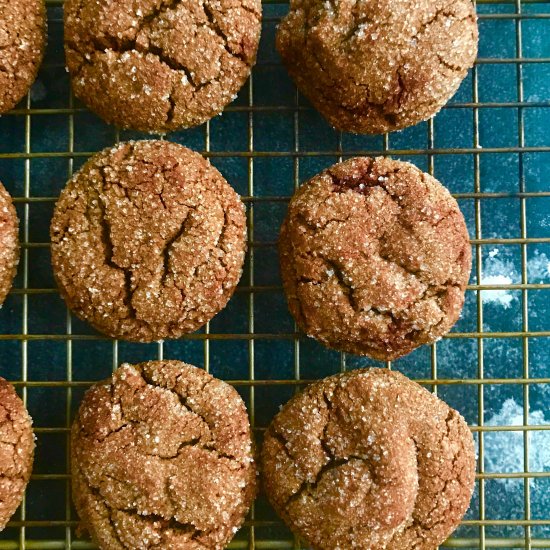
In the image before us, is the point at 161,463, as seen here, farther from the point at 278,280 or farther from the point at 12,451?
the point at 278,280

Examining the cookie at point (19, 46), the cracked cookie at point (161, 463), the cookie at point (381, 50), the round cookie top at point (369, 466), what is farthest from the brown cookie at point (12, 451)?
the cookie at point (381, 50)

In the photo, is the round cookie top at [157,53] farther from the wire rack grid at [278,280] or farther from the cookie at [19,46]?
the wire rack grid at [278,280]

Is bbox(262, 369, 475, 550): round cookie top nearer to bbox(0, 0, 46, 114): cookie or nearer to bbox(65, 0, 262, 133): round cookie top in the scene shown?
bbox(65, 0, 262, 133): round cookie top

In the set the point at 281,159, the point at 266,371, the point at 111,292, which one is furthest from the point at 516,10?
the point at 111,292

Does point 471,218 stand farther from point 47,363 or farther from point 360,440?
point 47,363

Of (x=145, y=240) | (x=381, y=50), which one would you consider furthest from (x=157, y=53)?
(x=381, y=50)

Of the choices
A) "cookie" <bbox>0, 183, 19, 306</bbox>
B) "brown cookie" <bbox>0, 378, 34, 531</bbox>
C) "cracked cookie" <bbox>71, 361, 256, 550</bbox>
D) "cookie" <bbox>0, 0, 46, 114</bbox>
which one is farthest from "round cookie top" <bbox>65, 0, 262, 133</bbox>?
"brown cookie" <bbox>0, 378, 34, 531</bbox>
